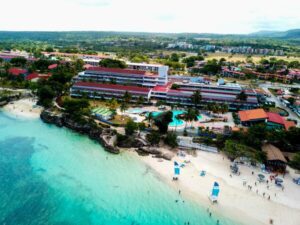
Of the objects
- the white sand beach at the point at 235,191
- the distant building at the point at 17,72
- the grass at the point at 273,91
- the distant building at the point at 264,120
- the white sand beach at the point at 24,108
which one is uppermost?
the distant building at the point at 17,72

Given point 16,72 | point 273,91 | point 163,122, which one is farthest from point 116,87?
point 273,91

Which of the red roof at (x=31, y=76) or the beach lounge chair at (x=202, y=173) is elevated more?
the red roof at (x=31, y=76)

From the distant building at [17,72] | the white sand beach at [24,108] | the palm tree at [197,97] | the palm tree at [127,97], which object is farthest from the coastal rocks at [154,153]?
the distant building at [17,72]

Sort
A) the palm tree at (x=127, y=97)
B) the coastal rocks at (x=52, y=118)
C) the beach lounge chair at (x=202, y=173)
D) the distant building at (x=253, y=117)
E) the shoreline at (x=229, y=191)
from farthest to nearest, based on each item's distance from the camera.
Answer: the palm tree at (x=127, y=97) < the coastal rocks at (x=52, y=118) < the distant building at (x=253, y=117) < the beach lounge chair at (x=202, y=173) < the shoreline at (x=229, y=191)

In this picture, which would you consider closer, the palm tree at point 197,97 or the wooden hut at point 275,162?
the wooden hut at point 275,162

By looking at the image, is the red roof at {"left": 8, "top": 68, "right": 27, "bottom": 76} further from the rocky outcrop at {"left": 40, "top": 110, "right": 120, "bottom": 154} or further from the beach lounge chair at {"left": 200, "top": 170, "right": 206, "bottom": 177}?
the beach lounge chair at {"left": 200, "top": 170, "right": 206, "bottom": 177}

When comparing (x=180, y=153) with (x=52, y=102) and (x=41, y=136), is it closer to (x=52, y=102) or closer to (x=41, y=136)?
(x=41, y=136)

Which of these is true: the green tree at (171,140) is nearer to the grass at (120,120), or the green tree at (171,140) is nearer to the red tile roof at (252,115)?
the grass at (120,120)
